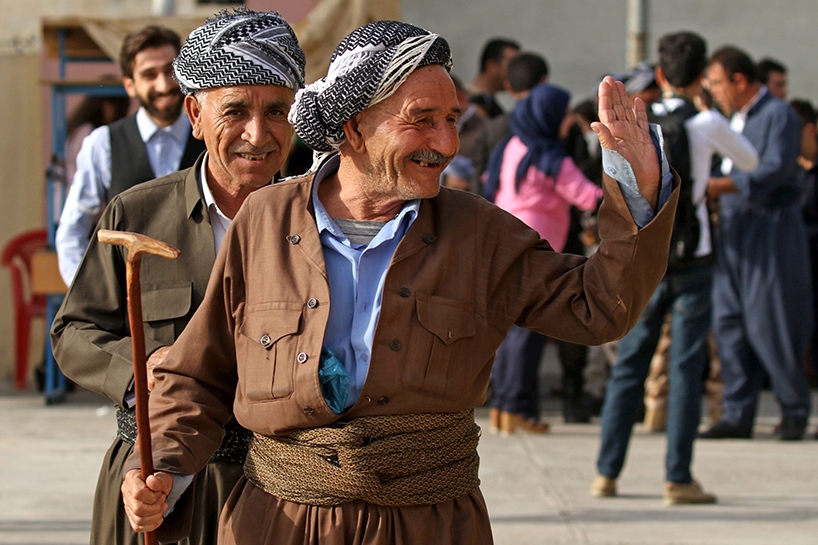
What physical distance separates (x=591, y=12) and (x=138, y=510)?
10654 millimetres

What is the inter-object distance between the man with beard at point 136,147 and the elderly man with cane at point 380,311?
1.50 meters

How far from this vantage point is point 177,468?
2500 mm

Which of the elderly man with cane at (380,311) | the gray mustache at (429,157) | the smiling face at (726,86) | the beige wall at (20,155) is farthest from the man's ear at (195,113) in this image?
the beige wall at (20,155)

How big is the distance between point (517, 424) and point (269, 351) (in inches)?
195

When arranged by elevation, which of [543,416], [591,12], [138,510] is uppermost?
[591,12]

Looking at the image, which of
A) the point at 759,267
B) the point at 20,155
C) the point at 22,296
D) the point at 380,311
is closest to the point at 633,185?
the point at 380,311

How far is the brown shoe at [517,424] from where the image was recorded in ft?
23.9

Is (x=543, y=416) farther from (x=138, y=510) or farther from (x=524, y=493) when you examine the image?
(x=138, y=510)

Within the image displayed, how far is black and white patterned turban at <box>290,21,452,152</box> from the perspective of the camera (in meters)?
2.48

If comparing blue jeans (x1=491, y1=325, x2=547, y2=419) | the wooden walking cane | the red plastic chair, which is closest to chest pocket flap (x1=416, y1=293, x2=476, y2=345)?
the wooden walking cane

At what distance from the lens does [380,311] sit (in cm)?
245

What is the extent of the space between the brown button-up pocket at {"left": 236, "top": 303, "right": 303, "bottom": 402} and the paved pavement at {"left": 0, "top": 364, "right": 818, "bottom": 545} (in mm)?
2971

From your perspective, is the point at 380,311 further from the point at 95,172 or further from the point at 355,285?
the point at 95,172

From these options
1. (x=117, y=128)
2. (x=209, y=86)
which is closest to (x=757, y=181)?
(x=117, y=128)
